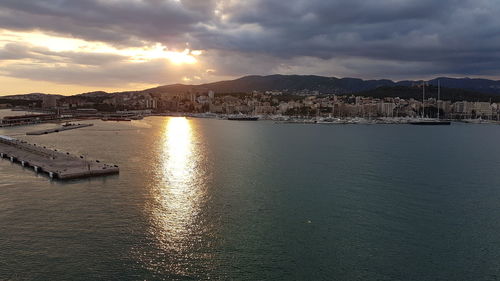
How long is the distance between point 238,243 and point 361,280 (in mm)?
8197

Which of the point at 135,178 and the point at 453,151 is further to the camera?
the point at 453,151

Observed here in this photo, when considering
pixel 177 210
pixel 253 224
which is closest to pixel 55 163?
pixel 177 210

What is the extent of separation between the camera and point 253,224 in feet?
91.3

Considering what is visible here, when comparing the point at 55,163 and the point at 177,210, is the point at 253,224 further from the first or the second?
the point at 55,163

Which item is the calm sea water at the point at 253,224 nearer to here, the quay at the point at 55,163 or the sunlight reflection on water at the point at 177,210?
the sunlight reflection on water at the point at 177,210

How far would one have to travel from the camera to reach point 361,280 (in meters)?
19.8

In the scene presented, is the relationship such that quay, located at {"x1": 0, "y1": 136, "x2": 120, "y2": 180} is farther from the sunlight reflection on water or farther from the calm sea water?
the sunlight reflection on water

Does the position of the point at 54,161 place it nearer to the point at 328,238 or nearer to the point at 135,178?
the point at 135,178

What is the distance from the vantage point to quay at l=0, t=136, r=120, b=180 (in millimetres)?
43219

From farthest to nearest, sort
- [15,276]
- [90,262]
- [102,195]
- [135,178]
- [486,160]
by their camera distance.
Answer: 1. [486,160]
2. [135,178]
3. [102,195]
4. [90,262]
5. [15,276]

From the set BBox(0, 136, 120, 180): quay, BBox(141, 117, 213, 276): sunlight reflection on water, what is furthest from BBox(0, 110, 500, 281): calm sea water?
BBox(0, 136, 120, 180): quay

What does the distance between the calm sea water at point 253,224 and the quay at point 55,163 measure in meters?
1.80

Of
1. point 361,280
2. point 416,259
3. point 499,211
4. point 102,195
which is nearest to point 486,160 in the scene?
point 499,211

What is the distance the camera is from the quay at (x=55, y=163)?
43.2 m
